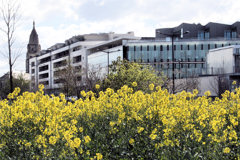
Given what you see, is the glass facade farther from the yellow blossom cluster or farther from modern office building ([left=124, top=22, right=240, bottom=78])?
the yellow blossom cluster

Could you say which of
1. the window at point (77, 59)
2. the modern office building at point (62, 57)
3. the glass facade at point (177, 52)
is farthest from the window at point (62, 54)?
the glass facade at point (177, 52)

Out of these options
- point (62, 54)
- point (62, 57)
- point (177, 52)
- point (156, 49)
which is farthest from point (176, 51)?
point (62, 54)

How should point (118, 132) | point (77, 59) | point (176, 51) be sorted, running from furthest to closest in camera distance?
point (77, 59) → point (176, 51) → point (118, 132)

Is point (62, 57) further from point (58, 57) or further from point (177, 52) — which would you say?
point (177, 52)

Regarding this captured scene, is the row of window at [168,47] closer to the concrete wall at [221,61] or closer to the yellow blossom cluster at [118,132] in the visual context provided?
the concrete wall at [221,61]

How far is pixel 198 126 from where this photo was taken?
7.05m

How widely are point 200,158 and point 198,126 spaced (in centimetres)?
123

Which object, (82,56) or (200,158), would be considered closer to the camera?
(200,158)

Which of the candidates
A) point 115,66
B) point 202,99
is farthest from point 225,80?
point 202,99

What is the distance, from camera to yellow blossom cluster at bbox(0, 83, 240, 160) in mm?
5875

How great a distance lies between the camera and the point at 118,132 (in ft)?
22.4

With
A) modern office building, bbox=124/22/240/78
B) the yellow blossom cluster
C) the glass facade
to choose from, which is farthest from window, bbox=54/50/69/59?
the yellow blossom cluster

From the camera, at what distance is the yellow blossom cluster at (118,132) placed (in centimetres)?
587

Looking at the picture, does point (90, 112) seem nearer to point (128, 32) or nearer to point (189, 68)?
point (189, 68)
